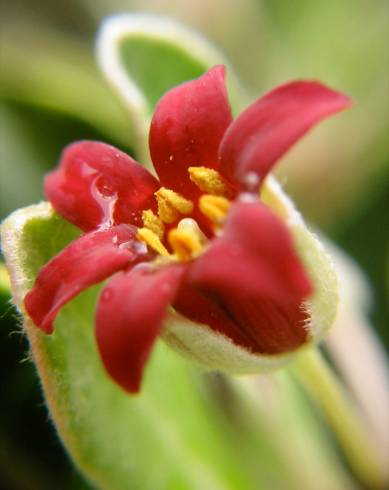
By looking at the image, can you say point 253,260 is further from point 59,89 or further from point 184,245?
point 59,89

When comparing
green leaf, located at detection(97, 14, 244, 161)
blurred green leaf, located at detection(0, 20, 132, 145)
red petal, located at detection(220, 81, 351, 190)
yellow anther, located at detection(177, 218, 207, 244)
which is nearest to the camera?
red petal, located at detection(220, 81, 351, 190)

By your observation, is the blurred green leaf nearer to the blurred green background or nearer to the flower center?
the blurred green background

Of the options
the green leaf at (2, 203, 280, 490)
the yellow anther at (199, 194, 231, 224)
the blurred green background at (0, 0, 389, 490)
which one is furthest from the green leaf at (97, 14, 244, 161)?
the yellow anther at (199, 194, 231, 224)

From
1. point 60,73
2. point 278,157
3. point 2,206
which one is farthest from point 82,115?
point 278,157

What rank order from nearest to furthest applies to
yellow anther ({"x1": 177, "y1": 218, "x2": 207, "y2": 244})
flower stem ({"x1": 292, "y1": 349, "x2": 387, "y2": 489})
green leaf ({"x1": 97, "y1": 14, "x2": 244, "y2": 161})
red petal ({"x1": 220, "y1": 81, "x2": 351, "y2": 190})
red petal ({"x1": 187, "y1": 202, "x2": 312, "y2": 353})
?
red petal ({"x1": 187, "y1": 202, "x2": 312, "y2": 353})
red petal ({"x1": 220, "y1": 81, "x2": 351, "y2": 190})
yellow anther ({"x1": 177, "y1": 218, "x2": 207, "y2": 244})
flower stem ({"x1": 292, "y1": 349, "x2": 387, "y2": 489})
green leaf ({"x1": 97, "y1": 14, "x2": 244, "y2": 161})

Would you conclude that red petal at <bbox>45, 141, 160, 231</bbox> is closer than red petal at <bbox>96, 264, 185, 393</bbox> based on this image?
No

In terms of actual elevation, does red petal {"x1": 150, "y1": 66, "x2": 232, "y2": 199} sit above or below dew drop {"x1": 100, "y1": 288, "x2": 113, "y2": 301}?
above

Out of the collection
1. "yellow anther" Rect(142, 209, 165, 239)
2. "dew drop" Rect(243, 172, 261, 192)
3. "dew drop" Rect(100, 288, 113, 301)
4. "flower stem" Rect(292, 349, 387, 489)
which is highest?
"dew drop" Rect(243, 172, 261, 192)

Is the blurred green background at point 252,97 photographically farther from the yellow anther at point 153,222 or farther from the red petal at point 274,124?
the red petal at point 274,124
